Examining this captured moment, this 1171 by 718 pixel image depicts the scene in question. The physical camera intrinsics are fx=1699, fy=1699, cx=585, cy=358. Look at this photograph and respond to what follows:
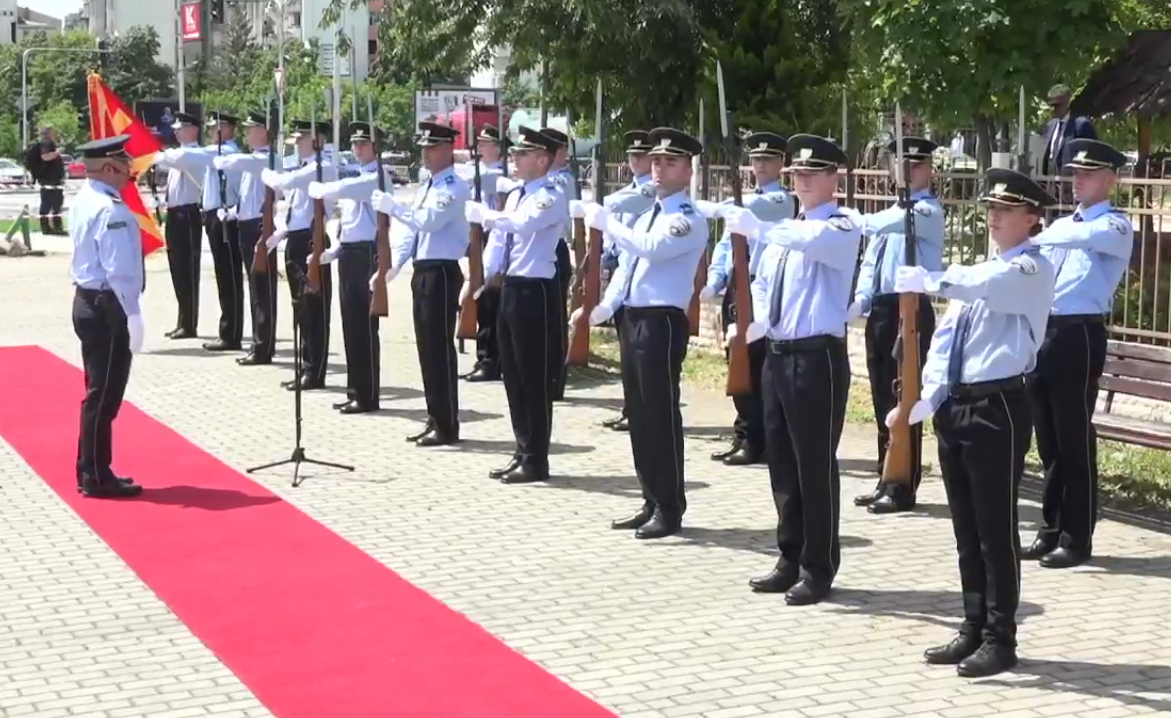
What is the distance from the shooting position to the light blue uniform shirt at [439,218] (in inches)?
417

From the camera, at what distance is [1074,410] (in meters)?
8.02

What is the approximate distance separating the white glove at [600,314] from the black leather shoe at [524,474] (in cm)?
123

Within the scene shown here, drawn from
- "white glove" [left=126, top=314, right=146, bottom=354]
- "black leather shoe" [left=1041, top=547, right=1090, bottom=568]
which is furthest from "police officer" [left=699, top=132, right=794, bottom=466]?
"white glove" [left=126, top=314, right=146, bottom=354]

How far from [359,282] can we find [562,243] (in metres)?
1.51

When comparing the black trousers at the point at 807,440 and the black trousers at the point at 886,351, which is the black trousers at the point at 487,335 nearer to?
the black trousers at the point at 886,351

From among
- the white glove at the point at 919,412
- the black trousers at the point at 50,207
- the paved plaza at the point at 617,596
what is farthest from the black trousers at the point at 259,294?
the black trousers at the point at 50,207

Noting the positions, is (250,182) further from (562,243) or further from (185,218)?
(562,243)

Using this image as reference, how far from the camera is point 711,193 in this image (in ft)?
50.5

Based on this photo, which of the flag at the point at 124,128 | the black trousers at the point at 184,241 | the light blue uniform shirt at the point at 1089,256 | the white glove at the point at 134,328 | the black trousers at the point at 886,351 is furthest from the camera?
the black trousers at the point at 184,241

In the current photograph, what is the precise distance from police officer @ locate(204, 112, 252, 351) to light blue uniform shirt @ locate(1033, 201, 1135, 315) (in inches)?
337

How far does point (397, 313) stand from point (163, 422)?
23.3ft

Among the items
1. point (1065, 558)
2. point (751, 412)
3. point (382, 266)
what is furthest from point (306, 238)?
point (1065, 558)

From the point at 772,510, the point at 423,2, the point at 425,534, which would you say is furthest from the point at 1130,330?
the point at 423,2

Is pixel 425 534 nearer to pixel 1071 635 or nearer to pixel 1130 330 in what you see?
pixel 1071 635
